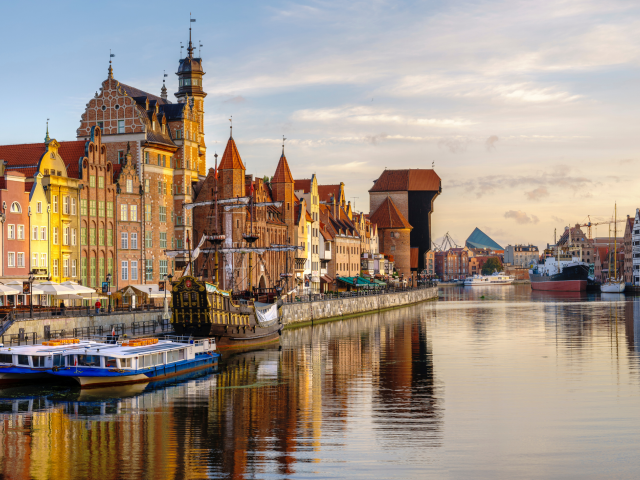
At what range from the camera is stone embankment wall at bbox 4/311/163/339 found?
190ft

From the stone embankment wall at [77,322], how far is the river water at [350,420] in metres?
9.62

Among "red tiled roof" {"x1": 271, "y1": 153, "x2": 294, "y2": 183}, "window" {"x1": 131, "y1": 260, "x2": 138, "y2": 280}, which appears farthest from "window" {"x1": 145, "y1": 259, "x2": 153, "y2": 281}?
"red tiled roof" {"x1": 271, "y1": 153, "x2": 294, "y2": 183}

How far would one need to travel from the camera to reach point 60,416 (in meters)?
40.1

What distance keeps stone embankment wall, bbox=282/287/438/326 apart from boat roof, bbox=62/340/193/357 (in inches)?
1445

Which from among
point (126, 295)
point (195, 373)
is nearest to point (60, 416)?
point (195, 373)

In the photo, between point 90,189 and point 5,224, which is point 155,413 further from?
point 90,189

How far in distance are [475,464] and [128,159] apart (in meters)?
63.1

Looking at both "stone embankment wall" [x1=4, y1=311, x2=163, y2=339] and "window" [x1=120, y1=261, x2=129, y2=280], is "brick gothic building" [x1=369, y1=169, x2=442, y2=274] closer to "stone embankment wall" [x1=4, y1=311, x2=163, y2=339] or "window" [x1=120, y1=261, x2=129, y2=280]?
"window" [x1=120, y1=261, x2=129, y2=280]

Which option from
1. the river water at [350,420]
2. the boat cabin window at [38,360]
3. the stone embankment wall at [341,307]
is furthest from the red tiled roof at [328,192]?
the boat cabin window at [38,360]

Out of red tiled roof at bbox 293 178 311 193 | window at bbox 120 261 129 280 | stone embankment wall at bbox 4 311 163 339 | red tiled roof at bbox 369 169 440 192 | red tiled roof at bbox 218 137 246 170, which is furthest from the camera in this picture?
red tiled roof at bbox 369 169 440 192

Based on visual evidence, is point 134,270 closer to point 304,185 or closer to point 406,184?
point 304,185

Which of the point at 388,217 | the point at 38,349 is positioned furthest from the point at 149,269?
the point at 388,217

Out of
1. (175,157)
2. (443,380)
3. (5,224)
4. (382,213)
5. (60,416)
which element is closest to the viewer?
(60,416)

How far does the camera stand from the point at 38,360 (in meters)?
48.4
